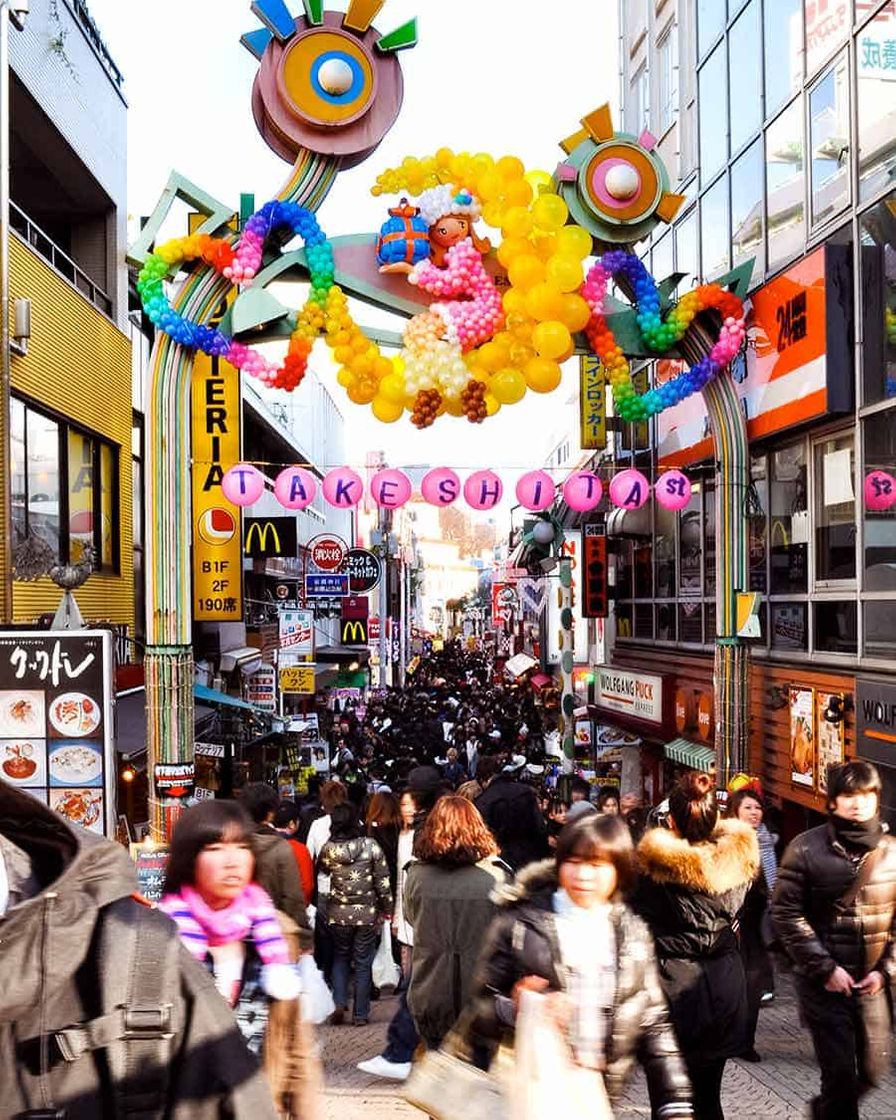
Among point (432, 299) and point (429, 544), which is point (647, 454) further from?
point (429, 544)

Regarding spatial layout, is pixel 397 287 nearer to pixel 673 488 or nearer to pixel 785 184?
pixel 673 488

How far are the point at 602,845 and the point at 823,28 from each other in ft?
36.6

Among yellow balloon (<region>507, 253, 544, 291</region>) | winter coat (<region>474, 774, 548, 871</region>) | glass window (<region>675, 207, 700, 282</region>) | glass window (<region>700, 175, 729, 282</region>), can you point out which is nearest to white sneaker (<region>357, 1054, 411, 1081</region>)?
winter coat (<region>474, 774, 548, 871</region>)

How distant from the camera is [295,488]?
13508 millimetres

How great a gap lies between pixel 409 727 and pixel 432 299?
1709 centimetres

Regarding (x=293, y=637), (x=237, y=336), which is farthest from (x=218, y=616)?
(x=293, y=637)

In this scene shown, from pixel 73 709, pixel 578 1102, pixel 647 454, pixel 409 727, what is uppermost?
pixel 647 454

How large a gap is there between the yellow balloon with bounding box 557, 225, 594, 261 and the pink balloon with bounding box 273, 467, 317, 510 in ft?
12.8

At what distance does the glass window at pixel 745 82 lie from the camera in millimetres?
14320

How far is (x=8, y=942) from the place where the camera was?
1.89m

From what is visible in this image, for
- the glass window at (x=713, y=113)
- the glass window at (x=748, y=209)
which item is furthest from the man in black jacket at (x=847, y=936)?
the glass window at (x=713, y=113)

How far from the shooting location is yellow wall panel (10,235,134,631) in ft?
47.6

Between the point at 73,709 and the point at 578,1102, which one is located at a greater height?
the point at 73,709

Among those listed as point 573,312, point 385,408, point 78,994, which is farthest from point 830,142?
point 78,994
